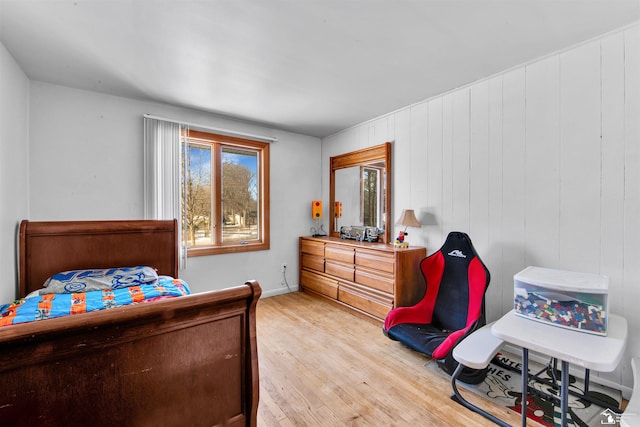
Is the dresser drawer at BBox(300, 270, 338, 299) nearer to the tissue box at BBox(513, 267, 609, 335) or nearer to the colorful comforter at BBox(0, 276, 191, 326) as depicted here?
the colorful comforter at BBox(0, 276, 191, 326)

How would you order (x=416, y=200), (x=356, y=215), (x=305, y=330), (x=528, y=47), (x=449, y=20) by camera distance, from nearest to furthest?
(x=449, y=20) < (x=528, y=47) < (x=305, y=330) < (x=416, y=200) < (x=356, y=215)

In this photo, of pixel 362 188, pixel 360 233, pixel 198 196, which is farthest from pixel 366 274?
pixel 198 196

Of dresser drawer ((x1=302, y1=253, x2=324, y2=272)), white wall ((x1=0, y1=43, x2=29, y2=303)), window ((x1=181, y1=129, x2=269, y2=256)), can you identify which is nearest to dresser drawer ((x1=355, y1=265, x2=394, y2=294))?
dresser drawer ((x1=302, y1=253, x2=324, y2=272))

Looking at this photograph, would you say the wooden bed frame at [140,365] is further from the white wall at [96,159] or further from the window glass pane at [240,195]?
the window glass pane at [240,195]

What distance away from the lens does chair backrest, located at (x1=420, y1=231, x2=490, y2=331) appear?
245 centimetres

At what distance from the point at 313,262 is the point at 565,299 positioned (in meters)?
2.98

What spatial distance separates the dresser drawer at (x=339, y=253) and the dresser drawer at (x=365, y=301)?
1.12ft

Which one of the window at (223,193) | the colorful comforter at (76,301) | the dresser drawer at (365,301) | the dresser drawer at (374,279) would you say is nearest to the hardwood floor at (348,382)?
the dresser drawer at (365,301)

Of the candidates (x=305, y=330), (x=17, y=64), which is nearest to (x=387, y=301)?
(x=305, y=330)

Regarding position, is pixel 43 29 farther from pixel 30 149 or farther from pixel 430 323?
pixel 430 323

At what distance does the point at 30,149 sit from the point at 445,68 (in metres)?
3.87

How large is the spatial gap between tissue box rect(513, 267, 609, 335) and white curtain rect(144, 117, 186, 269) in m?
3.35

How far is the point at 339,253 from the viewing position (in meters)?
3.71

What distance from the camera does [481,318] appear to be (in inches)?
92.0
